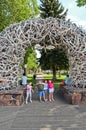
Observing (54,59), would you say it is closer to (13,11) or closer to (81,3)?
(13,11)

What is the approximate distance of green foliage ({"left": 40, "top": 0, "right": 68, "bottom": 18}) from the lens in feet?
124

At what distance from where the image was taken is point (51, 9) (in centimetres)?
3800

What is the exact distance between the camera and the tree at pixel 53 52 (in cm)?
3578

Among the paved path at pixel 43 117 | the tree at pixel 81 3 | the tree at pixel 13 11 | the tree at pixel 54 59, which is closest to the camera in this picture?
the paved path at pixel 43 117

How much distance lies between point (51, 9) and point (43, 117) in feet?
90.6

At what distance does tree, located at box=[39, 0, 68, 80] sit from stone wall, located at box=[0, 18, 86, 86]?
57.8 ft

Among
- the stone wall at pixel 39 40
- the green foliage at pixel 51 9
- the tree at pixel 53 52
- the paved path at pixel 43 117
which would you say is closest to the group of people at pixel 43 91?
the stone wall at pixel 39 40

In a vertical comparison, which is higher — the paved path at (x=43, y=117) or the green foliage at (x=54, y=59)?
the green foliage at (x=54, y=59)

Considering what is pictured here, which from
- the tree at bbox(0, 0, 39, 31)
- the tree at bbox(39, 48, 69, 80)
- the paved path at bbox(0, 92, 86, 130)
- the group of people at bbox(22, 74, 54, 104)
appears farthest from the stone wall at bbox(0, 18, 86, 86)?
the tree at bbox(39, 48, 69, 80)

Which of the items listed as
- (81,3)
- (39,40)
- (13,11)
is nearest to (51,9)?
(13,11)

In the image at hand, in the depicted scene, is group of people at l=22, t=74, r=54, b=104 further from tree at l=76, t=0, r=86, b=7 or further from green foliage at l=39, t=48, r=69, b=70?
green foliage at l=39, t=48, r=69, b=70

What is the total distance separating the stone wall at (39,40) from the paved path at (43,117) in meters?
2.36

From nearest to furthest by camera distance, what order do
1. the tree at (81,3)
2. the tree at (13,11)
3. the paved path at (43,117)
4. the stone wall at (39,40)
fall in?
1. the paved path at (43,117)
2. the stone wall at (39,40)
3. the tree at (81,3)
4. the tree at (13,11)

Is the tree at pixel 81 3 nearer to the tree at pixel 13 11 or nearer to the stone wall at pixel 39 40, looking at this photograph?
the tree at pixel 13 11
